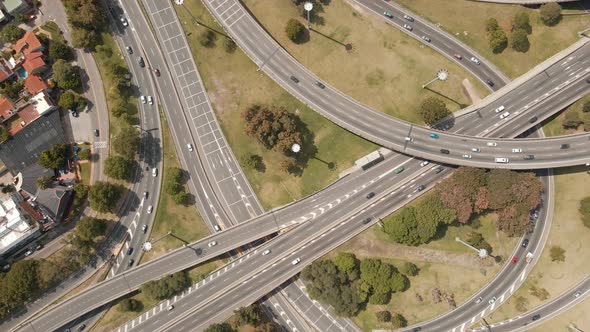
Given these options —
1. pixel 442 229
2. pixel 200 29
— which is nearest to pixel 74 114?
pixel 200 29

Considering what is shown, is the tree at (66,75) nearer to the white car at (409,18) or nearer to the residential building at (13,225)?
the residential building at (13,225)

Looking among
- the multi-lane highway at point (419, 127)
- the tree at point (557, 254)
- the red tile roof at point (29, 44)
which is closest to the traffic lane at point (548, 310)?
the tree at point (557, 254)

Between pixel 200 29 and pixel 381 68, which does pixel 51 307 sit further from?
pixel 381 68

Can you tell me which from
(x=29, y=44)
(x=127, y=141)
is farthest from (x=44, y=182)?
(x=29, y=44)

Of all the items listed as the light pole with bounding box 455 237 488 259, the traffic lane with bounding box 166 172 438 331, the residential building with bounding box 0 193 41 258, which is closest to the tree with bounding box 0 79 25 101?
the residential building with bounding box 0 193 41 258

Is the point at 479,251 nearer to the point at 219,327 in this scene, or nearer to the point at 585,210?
the point at 585,210

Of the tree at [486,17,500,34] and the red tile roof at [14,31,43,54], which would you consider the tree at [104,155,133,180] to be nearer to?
the red tile roof at [14,31,43,54]
